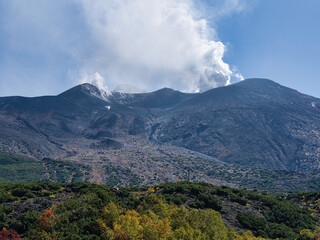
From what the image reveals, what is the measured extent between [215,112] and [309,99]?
80.2 m

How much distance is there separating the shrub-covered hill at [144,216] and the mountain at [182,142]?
49501mm

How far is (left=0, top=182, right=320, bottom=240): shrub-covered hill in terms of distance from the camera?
13328 millimetres

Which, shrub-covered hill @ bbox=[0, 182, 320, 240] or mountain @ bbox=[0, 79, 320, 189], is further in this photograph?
mountain @ bbox=[0, 79, 320, 189]

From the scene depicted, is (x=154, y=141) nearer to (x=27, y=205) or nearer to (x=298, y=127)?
(x=298, y=127)

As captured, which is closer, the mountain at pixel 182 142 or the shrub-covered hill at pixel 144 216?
the shrub-covered hill at pixel 144 216

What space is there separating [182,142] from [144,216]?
5952 inches

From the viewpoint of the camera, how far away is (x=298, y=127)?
146m

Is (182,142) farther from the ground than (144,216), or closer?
farther from the ground

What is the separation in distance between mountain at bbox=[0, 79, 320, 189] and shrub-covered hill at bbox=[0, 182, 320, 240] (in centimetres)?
4950

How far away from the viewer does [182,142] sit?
164625 millimetres

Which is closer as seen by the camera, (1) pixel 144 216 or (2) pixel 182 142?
Result: (1) pixel 144 216

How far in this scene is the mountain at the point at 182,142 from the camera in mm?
86750

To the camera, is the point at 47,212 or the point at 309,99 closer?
the point at 47,212

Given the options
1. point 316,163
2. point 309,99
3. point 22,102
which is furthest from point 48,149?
point 309,99
